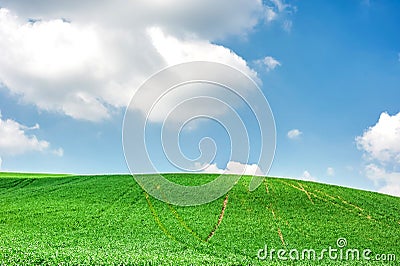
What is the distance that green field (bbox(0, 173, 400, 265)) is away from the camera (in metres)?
23.5

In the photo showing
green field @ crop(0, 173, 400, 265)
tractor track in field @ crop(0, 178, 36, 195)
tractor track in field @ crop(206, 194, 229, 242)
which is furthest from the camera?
tractor track in field @ crop(0, 178, 36, 195)

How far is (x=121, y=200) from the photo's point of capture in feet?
133

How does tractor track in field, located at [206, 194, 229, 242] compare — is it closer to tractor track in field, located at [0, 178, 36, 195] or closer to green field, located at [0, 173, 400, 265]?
green field, located at [0, 173, 400, 265]

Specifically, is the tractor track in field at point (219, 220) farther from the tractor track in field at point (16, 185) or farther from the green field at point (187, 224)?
the tractor track in field at point (16, 185)

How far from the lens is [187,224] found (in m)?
32.8

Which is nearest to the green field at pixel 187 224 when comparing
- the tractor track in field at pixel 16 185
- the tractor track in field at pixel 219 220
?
the tractor track in field at pixel 219 220

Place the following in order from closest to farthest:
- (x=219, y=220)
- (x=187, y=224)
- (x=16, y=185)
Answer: (x=187, y=224) < (x=219, y=220) < (x=16, y=185)

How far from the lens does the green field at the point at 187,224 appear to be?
23.5m

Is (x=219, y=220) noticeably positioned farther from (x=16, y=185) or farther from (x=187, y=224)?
(x=16, y=185)

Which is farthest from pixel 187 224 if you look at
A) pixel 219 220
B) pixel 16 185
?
pixel 16 185

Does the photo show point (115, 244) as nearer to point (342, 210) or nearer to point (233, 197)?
point (233, 197)

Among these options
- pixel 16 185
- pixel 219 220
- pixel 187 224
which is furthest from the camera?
pixel 16 185

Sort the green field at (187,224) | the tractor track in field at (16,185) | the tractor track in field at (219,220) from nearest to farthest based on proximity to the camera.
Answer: the green field at (187,224)
the tractor track in field at (219,220)
the tractor track in field at (16,185)

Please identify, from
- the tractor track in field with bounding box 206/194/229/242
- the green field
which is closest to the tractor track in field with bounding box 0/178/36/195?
the green field
